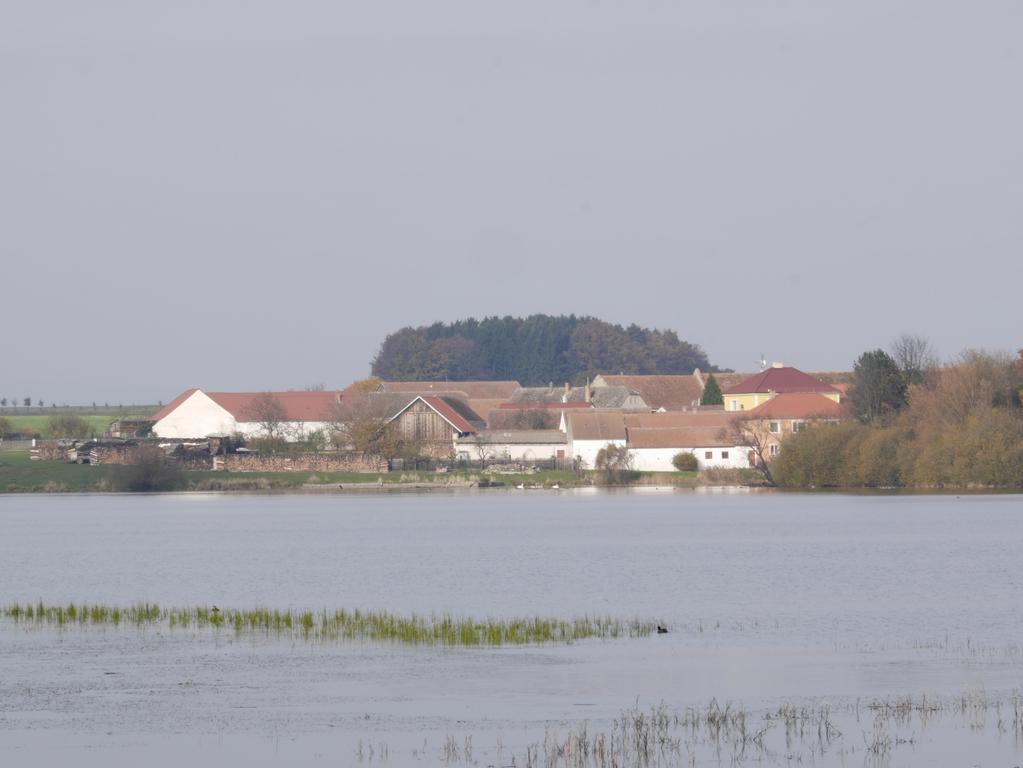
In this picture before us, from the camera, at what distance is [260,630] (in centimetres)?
2420

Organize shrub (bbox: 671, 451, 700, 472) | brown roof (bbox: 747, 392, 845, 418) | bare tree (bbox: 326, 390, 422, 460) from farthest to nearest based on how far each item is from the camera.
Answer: bare tree (bbox: 326, 390, 422, 460) → brown roof (bbox: 747, 392, 845, 418) → shrub (bbox: 671, 451, 700, 472)

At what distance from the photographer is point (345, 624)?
78.5 feet

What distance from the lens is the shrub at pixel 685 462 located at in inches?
3339

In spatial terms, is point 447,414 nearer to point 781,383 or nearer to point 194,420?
point 194,420

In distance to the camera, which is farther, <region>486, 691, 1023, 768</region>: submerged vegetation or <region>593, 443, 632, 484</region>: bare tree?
<region>593, 443, 632, 484</region>: bare tree

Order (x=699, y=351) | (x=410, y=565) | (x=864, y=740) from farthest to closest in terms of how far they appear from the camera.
Result: (x=699, y=351) < (x=410, y=565) < (x=864, y=740)

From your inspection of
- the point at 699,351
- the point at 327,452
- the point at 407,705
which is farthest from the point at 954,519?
the point at 699,351

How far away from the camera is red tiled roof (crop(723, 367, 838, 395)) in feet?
356

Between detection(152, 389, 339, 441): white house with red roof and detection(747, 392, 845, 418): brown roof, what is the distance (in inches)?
1173

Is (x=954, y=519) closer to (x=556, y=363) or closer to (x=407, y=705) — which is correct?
(x=407, y=705)

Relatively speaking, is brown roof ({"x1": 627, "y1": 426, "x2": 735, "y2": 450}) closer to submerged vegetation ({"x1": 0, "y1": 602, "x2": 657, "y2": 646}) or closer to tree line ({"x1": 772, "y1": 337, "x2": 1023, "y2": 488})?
tree line ({"x1": 772, "y1": 337, "x2": 1023, "y2": 488})

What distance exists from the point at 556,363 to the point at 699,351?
59.8 ft

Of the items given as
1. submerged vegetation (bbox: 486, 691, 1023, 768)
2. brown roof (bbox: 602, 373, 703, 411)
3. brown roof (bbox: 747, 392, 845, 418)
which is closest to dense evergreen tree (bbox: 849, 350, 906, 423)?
brown roof (bbox: 747, 392, 845, 418)

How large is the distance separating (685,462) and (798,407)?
7.96 m
